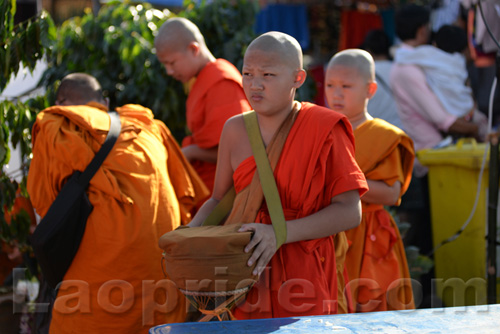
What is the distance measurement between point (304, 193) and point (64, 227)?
112cm

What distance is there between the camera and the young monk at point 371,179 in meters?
2.98

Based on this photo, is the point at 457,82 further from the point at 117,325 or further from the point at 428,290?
the point at 117,325

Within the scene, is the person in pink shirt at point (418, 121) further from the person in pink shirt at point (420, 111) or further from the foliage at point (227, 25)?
the foliage at point (227, 25)

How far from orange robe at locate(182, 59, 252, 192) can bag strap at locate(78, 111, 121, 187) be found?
2.14ft

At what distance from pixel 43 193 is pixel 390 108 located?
330 centimetres

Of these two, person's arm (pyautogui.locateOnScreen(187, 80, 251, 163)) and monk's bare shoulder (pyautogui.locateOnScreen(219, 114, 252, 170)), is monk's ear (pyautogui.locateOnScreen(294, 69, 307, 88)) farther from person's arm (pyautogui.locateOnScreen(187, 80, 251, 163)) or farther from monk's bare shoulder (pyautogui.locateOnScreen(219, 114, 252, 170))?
person's arm (pyautogui.locateOnScreen(187, 80, 251, 163))

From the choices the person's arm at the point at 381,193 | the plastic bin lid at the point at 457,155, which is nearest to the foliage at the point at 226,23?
the plastic bin lid at the point at 457,155

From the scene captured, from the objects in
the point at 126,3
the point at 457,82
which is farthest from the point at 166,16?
the point at 457,82

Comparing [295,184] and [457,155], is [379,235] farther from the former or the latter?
[457,155]

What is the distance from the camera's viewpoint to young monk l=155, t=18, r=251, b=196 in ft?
11.2

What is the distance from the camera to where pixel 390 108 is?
5.22m

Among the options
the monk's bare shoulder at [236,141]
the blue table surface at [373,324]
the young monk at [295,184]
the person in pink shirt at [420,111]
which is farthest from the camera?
the person in pink shirt at [420,111]

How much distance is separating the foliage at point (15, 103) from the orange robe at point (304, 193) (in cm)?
A: 156

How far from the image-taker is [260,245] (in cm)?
199
